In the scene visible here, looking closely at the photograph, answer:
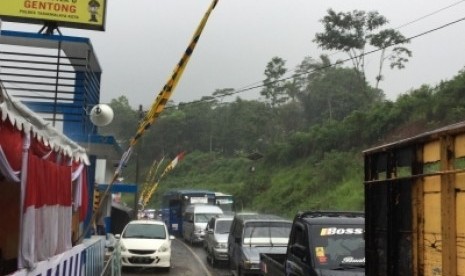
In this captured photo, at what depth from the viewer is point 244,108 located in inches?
3155

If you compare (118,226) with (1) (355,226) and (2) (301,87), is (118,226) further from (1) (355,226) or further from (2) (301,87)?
(2) (301,87)

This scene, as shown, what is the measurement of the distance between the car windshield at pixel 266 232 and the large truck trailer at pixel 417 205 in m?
9.22

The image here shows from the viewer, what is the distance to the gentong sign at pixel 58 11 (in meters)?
15.0

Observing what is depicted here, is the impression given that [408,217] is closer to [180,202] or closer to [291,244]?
[291,244]

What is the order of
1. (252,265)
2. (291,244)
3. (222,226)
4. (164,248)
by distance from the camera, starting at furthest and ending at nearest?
(222,226) → (164,248) → (252,265) → (291,244)

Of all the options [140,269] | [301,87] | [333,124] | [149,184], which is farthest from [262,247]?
[301,87]

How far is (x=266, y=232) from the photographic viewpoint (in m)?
14.9

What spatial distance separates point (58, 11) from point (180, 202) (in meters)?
22.4

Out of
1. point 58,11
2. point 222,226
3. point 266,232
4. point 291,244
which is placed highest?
point 58,11

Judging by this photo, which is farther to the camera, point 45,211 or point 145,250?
point 145,250

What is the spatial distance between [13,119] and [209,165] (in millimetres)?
74921

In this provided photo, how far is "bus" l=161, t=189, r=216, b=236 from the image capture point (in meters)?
35.4

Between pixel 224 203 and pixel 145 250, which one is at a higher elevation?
pixel 224 203

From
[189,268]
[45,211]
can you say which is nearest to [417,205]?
[45,211]
